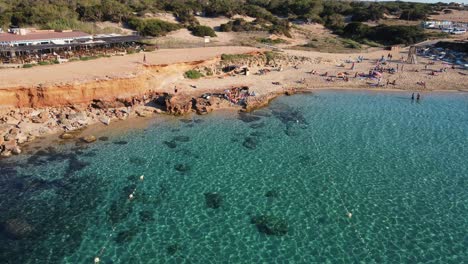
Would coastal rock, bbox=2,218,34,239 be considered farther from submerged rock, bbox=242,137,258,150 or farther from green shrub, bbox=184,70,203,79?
green shrub, bbox=184,70,203,79

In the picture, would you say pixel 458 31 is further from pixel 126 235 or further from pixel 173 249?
pixel 126 235

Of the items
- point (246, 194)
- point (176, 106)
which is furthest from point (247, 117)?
point (246, 194)

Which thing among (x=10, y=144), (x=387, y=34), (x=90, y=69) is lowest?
(x=10, y=144)

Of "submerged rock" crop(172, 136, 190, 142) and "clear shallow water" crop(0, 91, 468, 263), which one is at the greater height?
"submerged rock" crop(172, 136, 190, 142)

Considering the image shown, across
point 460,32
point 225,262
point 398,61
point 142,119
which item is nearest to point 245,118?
point 142,119

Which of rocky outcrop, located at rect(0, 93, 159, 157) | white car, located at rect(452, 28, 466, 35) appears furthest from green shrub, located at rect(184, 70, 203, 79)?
white car, located at rect(452, 28, 466, 35)

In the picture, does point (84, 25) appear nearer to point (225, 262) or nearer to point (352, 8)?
point (225, 262)

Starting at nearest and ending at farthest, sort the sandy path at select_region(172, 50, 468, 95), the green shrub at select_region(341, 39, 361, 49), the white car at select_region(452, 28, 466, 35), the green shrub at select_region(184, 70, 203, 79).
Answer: the sandy path at select_region(172, 50, 468, 95) < the green shrub at select_region(184, 70, 203, 79) < the green shrub at select_region(341, 39, 361, 49) < the white car at select_region(452, 28, 466, 35)

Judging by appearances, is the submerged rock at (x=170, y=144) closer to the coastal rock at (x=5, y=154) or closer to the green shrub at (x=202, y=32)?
the coastal rock at (x=5, y=154)
